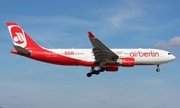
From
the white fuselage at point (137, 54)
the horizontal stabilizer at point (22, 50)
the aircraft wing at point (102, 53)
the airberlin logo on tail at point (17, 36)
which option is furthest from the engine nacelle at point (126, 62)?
the airberlin logo on tail at point (17, 36)

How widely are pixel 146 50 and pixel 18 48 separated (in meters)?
26.8

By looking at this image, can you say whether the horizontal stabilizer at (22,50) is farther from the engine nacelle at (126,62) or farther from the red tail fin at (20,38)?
the engine nacelle at (126,62)

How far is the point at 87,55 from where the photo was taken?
6731cm

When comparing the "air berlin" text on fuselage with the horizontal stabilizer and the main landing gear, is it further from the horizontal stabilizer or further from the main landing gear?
the horizontal stabilizer

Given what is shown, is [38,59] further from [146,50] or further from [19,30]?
[146,50]

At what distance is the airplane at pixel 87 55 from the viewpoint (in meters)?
64.9

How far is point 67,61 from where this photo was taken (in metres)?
66.2

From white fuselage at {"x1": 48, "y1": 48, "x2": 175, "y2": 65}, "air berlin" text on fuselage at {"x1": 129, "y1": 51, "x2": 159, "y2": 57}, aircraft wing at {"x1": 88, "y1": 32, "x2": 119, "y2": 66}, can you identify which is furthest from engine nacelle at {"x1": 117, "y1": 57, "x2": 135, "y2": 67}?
"air berlin" text on fuselage at {"x1": 129, "y1": 51, "x2": 159, "y2": 57}

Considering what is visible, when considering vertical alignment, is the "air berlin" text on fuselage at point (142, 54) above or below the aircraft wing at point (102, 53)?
above

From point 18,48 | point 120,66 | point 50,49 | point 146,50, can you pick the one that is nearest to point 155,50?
point 146,50

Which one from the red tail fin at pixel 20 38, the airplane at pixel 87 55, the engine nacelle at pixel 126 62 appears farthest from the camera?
the red tail fin at pixel 20 38

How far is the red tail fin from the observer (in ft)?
220

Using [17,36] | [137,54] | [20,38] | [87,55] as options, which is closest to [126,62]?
[137,54]

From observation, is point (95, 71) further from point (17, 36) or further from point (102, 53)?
point (17, 36)
